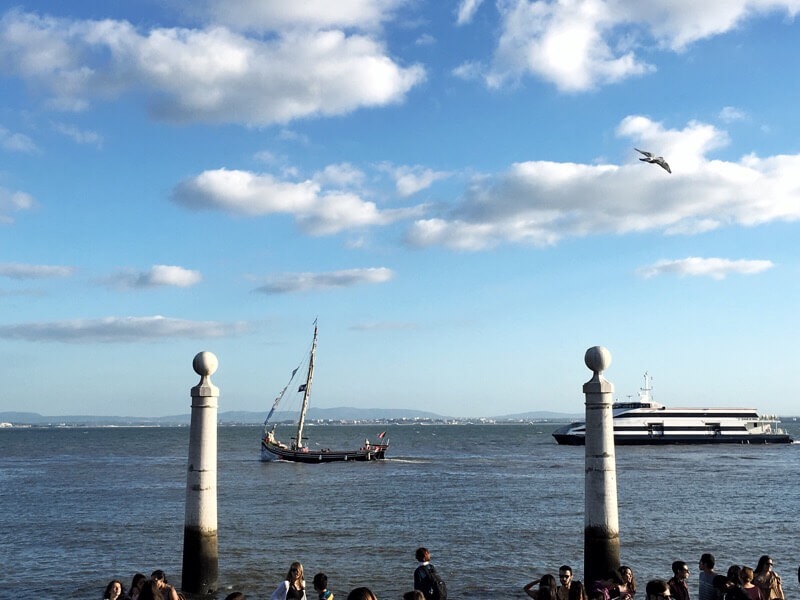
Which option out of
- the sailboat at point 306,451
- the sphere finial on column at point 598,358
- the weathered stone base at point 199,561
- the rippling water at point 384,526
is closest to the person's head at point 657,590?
the sphere finial on column at point 598,358

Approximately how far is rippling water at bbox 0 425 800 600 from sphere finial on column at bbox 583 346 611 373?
337 inches

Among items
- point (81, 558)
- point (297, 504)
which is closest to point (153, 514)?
point (297, 504)

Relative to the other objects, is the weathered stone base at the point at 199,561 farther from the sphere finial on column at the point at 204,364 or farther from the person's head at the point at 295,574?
the person's head at the point at 295,574

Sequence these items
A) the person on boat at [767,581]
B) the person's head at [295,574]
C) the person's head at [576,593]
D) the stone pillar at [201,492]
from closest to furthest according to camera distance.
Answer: the person's head at [576,593] < the person's head at [295,574] < the person on boat at [767,581] < the stone pillar at [201,492]

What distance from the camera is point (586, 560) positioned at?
56.7 feet

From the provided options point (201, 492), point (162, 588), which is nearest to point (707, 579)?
point (162, 588)

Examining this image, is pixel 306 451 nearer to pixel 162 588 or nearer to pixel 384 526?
pixel 384 526

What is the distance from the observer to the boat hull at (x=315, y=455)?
91500 millimetres

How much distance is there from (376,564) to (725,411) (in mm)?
107119

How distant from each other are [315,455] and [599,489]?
76.7 m

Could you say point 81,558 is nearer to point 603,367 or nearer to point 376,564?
point 376,564

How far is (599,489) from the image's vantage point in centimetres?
1716

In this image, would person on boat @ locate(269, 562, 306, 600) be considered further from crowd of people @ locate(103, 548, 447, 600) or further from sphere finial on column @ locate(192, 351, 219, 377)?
sphere finial on column @ locate(192, 351, 219, 377)

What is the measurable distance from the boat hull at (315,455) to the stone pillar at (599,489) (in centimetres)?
7591
